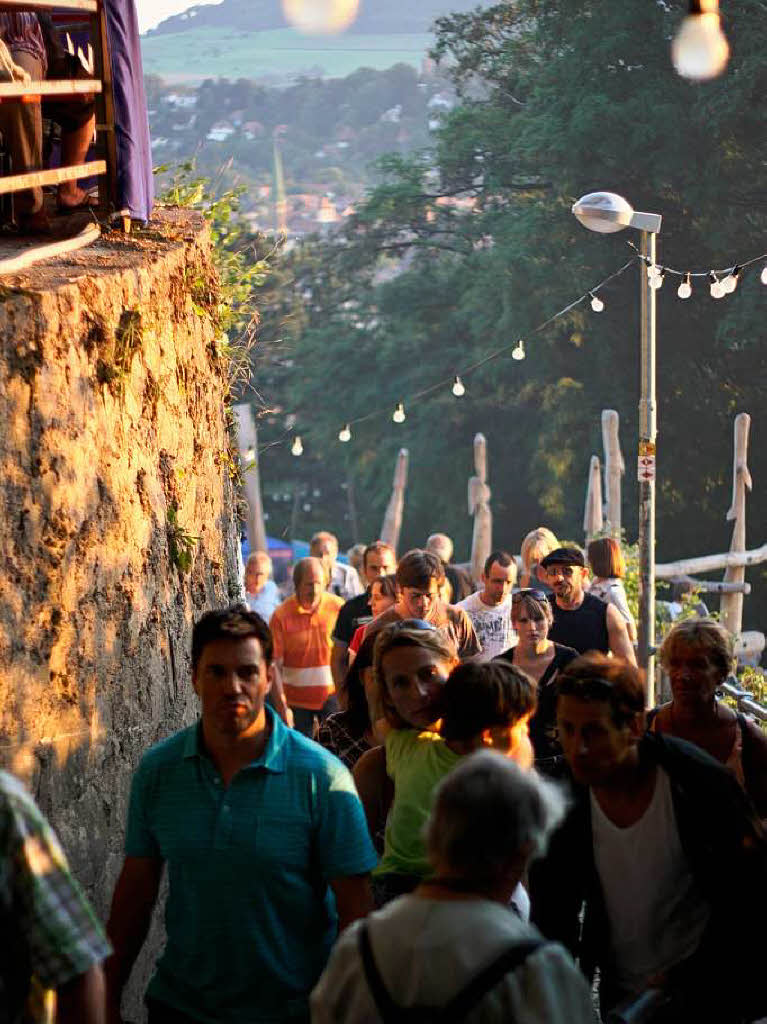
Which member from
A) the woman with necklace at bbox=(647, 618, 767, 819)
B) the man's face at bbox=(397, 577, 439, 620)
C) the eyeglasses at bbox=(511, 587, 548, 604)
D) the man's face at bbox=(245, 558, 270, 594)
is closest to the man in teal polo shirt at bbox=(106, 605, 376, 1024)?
the woman with necklace at bbox=(647, 618, 767, 819)

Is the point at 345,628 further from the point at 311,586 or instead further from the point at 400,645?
the point at 400,645

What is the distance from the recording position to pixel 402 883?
5074mm

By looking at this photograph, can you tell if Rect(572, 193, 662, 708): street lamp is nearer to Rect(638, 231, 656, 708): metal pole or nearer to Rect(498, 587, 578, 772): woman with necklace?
Rect(638, 231, 656, 708): metal pole

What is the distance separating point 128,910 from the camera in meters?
4.36

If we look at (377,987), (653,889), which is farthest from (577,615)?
(377,987)

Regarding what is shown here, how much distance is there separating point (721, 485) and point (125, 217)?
116 feet

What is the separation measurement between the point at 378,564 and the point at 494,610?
1.63 metres

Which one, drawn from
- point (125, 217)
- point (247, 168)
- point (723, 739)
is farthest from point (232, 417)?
point (247, 168)

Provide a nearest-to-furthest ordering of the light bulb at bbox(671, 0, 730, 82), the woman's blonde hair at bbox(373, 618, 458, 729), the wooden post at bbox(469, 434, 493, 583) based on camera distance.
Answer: the woman's blonde hair at bbox(373, 618, 458, 729) → the wooden post at bbox(469, 434, 493, 583) → the light bulb at bbox(671, 0, 730, 82)

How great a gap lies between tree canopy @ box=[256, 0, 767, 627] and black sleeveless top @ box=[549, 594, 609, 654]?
30.2 metres

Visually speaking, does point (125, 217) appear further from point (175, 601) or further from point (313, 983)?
point (313, 983)

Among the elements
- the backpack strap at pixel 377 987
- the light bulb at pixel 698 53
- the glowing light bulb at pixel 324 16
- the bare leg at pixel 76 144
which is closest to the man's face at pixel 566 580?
the bare leg at pixel 76 144

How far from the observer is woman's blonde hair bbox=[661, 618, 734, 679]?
5.31 meters

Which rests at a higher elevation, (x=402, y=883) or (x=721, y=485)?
(x=402, y=883)
